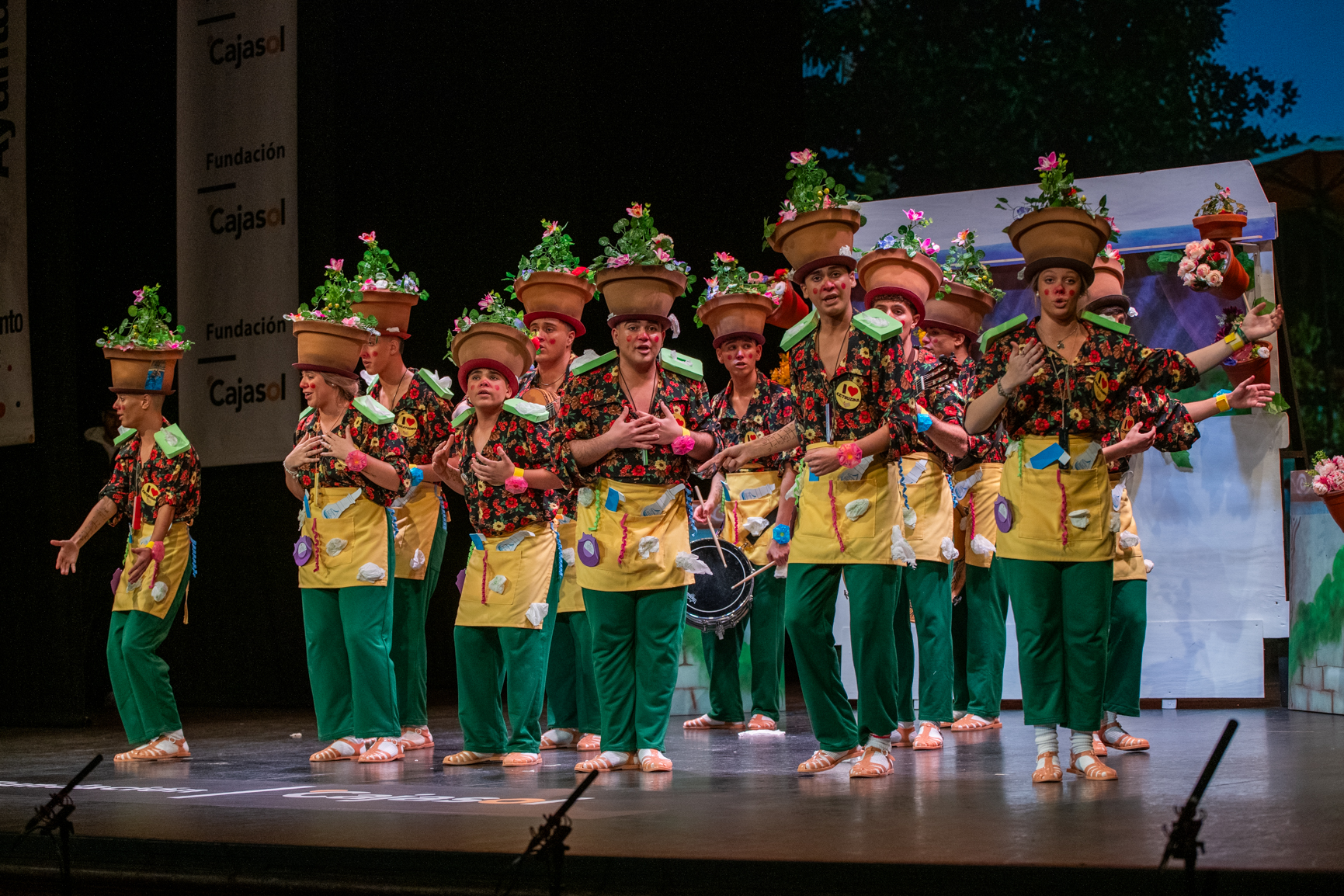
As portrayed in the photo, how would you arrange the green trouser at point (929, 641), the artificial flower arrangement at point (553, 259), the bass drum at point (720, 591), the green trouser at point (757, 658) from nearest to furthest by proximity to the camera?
the green trouser at point (929, 641) → the artificial flower arrangement at point (553, 259) → the bass drum at point (720, 591) → the green trouser at point (757, 658)

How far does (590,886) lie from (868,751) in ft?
5.85

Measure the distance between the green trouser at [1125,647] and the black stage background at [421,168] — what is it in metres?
4.50

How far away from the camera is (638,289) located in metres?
5.09

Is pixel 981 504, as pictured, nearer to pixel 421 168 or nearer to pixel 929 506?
pixel 929 506

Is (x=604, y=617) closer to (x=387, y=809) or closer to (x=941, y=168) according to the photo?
(x=387, y=809)

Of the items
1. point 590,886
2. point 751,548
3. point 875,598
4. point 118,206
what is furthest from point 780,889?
point 118,206

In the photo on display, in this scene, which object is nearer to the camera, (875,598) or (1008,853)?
(1008,853)

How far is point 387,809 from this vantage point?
405 cm

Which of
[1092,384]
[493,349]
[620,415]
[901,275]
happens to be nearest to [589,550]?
[620,415]

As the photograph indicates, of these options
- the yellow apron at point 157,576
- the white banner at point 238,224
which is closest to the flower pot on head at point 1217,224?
the yellow apron at point 157,576

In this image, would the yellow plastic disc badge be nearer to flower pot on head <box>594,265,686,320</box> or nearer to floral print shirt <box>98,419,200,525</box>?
flower pot on head <box>594,265,686,320</box>

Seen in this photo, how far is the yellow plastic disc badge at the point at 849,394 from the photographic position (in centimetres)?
475

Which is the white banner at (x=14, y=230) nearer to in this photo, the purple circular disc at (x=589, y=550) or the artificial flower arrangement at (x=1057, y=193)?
the purple circular disc at (x=589, y=550)

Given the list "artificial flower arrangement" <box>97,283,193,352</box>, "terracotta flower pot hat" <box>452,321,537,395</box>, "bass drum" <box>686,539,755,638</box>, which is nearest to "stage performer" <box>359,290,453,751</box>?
"terracotta flower pot hat" <box>452,321,537,395</box>
